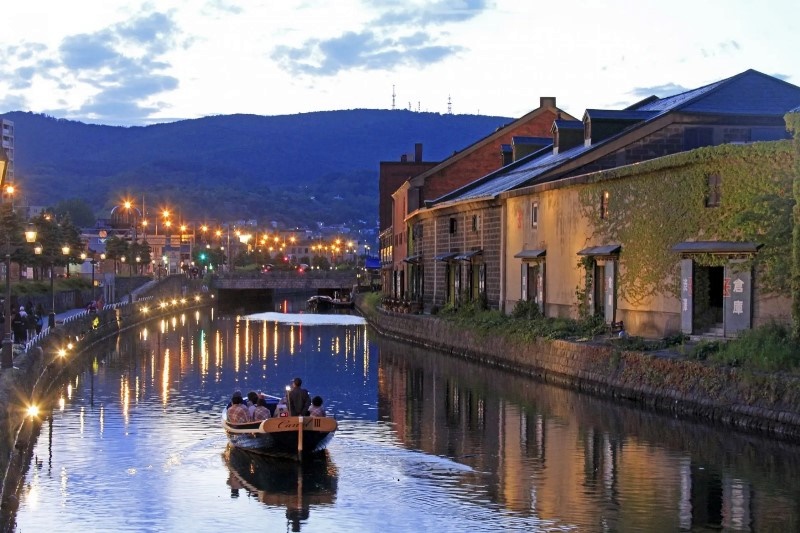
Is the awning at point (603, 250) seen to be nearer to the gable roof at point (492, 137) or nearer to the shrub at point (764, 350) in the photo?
the shrub at point (764, 350)

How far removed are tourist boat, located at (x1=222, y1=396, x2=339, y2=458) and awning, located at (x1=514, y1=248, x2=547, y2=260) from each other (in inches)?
1091

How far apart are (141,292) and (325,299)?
2695 centimetres

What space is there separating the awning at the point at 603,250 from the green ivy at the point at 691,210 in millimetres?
307

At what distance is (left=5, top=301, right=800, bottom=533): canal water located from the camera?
23.7m

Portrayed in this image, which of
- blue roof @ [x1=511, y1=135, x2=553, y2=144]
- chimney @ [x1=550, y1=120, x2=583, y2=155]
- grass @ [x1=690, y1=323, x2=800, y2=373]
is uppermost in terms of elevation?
blue roof @ [x1=511, y1=135, x2=553, y2=144]

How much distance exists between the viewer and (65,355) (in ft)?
182

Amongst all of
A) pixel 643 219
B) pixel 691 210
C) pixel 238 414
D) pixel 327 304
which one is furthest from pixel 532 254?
pixel 327 304

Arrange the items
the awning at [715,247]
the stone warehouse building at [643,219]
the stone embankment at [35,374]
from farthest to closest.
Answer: the stone warehouse building at [643,219] → the awning at [715,247] → the stone embankment at [35,374]

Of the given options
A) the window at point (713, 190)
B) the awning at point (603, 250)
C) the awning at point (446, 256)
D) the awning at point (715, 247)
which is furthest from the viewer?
the awning at point (446, 256)

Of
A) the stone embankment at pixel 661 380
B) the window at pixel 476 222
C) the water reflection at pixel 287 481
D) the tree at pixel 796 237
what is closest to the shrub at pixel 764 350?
the stone embankment at pixel 661 380

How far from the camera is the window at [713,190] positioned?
40.6 m

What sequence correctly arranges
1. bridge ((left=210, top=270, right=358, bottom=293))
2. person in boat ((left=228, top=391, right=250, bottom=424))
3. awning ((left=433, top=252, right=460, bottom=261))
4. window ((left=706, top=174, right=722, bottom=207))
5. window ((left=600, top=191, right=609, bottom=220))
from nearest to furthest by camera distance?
person in boat ((left=228, top=391, right=250, bottom=424)) < window ((left=706, top=174, right=722, bottom=207)) < window ((left=600, top=191, right=609, bottom=220)) < awning ((left=433, top=252, right=460, bottom=261)) < bridge ((left=210, top=270, right=358, bottom=293))

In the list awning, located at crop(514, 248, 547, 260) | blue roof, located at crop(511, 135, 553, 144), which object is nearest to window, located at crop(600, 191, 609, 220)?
awning, located at crop(514, 248, 547, 260)

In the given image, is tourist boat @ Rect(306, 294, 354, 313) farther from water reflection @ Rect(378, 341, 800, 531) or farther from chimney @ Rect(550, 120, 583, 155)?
water reflection @ Rect(378, 341, 800, 531)
